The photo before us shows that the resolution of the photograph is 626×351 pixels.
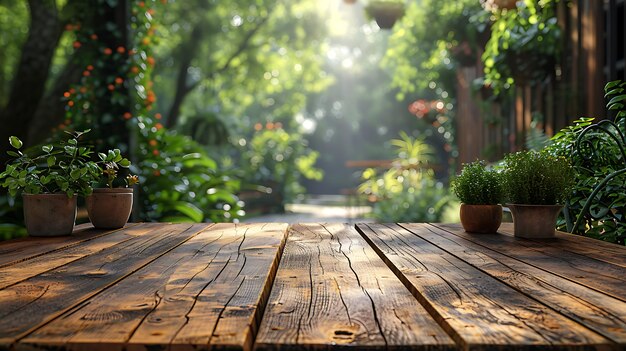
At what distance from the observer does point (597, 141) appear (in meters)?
2.63

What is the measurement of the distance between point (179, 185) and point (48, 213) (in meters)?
2.73

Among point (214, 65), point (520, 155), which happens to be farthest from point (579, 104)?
point (214, 65)

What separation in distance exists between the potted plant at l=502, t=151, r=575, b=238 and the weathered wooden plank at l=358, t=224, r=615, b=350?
1.86 ft

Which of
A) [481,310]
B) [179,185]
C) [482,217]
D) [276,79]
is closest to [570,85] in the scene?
[482,217]

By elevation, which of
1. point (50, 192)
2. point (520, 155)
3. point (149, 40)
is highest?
point (149, 40)

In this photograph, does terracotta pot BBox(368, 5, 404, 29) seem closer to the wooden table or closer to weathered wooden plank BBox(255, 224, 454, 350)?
the wooden table

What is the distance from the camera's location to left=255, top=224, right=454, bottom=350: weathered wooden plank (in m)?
0.89

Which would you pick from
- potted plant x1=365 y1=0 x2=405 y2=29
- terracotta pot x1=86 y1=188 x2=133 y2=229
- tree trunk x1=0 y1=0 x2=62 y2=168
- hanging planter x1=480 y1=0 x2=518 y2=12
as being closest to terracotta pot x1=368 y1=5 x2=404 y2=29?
potted plant x1=365 y1=0 x2=405 y2=29

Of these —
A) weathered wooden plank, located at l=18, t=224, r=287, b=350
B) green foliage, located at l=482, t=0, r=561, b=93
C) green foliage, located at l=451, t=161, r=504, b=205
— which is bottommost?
weathered wooden plank, located at l=18, t=224, r=287, b=350

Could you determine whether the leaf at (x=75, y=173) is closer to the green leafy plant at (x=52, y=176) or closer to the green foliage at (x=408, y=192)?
the green leafy plant at (x=52, y=176)

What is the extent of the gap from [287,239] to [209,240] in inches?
11.3

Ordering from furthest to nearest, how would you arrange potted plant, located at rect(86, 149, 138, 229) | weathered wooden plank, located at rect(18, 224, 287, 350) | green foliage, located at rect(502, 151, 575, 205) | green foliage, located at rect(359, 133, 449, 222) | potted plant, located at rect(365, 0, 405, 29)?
green foliage, located at rect(359, 133, 449, 222), potted plant, located at rect(365, 0, 405, 29), potted plant, located at rect(86, 149, 138, 229), green foliage, located at rect(502, 151, 575, 205), weathered wooden plank, located at rect(18, 224, 287, 350)

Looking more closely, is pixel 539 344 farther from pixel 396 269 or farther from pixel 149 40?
pixel 149 40

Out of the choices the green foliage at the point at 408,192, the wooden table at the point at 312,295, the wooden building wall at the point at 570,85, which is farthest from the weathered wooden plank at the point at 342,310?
the green foliage at the point at 408,192
